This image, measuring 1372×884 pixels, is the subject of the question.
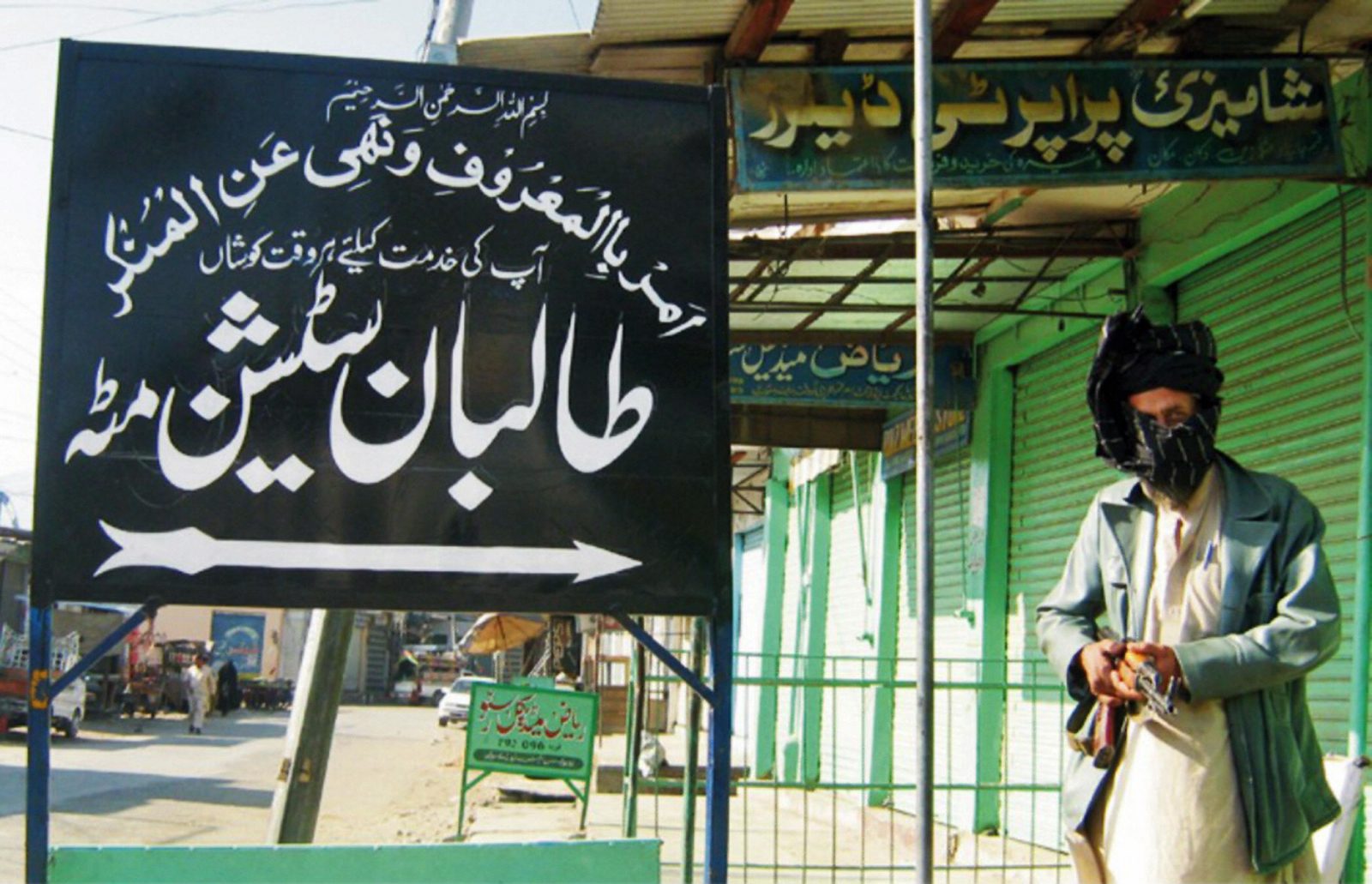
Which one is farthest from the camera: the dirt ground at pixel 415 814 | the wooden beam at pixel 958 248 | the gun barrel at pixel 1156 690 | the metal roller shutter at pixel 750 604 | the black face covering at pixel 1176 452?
the metal roller shutter at pixel 750 604

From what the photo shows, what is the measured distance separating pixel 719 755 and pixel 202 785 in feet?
52.8

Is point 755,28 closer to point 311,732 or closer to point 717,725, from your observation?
point 717,725

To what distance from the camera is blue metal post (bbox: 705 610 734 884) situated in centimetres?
389

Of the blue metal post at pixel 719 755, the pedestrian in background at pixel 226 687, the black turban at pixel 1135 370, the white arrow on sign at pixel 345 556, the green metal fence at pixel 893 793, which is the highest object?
the black turban at pixel 1135 370

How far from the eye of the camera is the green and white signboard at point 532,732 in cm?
1046

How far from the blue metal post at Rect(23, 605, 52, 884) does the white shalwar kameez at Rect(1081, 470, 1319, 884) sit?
8.16ft

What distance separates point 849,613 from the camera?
16.0 metres

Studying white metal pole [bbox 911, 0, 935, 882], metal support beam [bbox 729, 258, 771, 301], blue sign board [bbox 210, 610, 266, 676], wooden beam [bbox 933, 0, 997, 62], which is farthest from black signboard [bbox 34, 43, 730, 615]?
blue sign board [bbox 210, 610, 266, 676]

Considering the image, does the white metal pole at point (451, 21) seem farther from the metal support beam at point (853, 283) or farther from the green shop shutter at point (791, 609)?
the green shop shutter at point (791, 609)

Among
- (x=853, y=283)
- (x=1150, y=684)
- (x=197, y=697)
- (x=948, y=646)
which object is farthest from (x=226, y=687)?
(x=1150, y=684)

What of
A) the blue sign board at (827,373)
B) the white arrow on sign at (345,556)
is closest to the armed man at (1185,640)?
the white arrow on sign at (345,556)

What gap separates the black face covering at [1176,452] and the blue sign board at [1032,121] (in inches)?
156

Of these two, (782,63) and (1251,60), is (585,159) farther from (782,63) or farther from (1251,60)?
(1251,60)

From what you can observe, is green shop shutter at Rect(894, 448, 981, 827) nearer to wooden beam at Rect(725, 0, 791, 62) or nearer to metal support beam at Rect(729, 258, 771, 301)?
metal support beam at Rect(729, 258, 771, 301)
